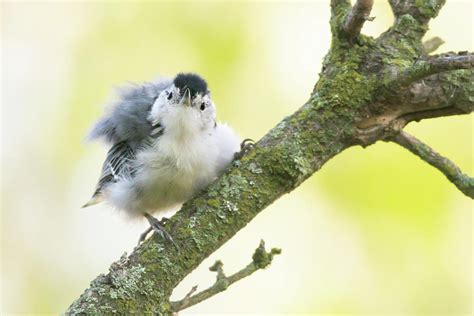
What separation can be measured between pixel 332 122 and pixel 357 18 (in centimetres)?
40

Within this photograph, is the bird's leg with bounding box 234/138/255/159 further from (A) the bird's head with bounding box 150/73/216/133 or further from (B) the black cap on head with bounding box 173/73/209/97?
(B) the black cap on head with bounding box 173/73/209/97

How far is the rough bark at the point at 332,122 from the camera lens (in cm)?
233

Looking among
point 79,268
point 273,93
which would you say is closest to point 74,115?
point 79,268

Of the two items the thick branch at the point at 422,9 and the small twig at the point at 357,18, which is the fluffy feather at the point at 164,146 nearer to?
the small twig at the point at 357,18

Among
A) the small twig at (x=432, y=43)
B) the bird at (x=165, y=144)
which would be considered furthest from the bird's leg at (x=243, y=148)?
the small twig at (x=432, y=43)

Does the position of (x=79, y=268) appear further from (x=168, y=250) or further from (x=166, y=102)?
(x=168, y=250)

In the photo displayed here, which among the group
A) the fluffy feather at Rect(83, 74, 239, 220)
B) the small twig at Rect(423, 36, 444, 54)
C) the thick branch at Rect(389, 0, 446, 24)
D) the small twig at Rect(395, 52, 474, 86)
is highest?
the fluffy feather at Rect(83, 74, 239, 220)

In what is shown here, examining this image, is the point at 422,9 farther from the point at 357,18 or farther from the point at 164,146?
the point at 164,146

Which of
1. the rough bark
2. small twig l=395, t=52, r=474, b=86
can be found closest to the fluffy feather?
the rough bark

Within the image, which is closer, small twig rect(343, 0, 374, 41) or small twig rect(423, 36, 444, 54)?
small twig rect(343, 0, 374, 41)

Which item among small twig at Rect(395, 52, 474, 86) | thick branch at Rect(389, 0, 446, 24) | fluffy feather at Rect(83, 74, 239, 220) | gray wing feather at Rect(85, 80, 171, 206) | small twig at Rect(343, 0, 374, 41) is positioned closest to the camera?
small twig at Rect(395, 52, 474, 86)

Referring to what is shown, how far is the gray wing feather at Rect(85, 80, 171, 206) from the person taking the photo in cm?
313

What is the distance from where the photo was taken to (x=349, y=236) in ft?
14.0

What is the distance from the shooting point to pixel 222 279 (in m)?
2.37
